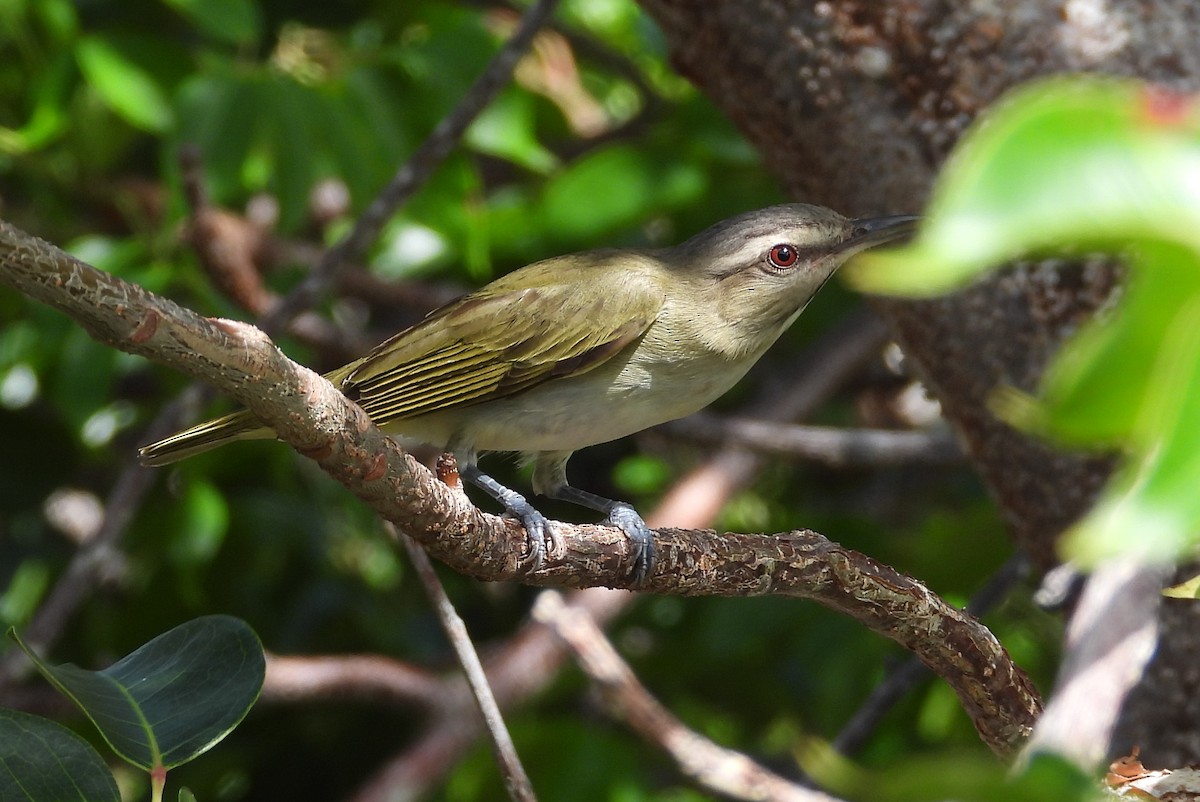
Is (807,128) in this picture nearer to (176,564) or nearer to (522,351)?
(522,351)

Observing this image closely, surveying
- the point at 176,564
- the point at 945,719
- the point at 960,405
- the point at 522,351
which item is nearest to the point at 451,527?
the point at 522,351

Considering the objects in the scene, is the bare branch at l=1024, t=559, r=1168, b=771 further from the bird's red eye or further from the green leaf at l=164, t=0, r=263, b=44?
the green leaf at l=164, t=0, r=263, b=44

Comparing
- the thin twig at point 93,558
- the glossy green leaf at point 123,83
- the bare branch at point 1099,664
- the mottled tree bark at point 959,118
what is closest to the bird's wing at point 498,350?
the mottled tree bark at point 959,118

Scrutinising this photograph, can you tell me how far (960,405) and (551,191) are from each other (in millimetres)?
1587

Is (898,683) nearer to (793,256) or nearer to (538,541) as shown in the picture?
(793,256)

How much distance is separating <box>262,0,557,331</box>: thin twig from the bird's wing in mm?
393

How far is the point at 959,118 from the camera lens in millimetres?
3178

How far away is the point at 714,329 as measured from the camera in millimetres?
3289

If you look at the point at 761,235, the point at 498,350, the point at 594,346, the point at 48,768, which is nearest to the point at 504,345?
the point at 498,350

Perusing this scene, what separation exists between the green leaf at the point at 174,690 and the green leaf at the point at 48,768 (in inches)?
1.6

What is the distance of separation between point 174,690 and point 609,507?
1.38 m

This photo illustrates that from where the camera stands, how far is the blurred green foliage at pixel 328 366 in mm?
3887

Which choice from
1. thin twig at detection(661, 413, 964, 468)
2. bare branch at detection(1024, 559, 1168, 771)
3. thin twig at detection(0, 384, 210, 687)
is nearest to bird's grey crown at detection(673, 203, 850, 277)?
thin twig at detection(661, 413, 964, 468)

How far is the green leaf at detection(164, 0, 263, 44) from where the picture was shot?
3.57 m
